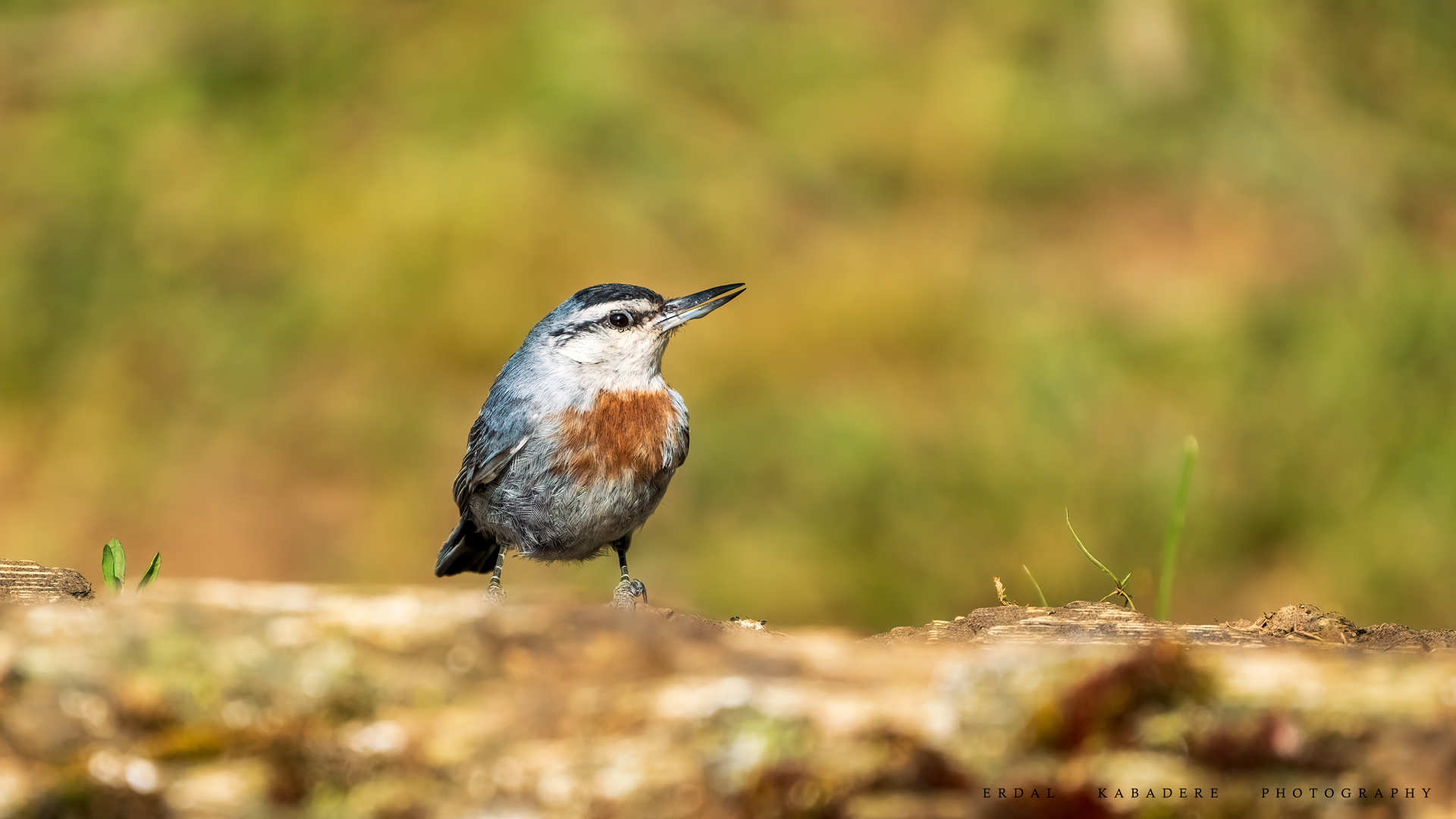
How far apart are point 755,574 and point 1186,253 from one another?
13.8 feet

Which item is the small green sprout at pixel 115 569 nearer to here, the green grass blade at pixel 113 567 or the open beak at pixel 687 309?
the green grass blade at pixel 113 567

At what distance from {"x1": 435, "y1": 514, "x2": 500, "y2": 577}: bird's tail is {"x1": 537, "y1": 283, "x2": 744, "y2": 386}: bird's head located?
782 millimetres

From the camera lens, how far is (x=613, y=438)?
404 centimetres

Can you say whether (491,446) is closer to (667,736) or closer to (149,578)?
(149,578)

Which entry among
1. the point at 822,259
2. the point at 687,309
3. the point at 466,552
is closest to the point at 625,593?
the point at 687,309

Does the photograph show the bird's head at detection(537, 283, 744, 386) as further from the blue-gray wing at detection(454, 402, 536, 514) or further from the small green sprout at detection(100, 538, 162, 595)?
the small green sprout at detection(100, 538, 162, 595)

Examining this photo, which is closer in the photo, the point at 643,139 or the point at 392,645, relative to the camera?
the point at 392,645

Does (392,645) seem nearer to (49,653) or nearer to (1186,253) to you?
(49,653)

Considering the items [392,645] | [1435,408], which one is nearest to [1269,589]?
[1435,408]

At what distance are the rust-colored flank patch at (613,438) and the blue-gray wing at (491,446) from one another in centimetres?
15

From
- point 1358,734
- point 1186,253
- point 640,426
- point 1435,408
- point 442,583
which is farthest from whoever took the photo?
point 1186,253

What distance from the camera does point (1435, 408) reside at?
7.01m

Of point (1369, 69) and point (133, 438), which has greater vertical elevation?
point (1369, 69)

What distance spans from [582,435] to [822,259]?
183 inches
